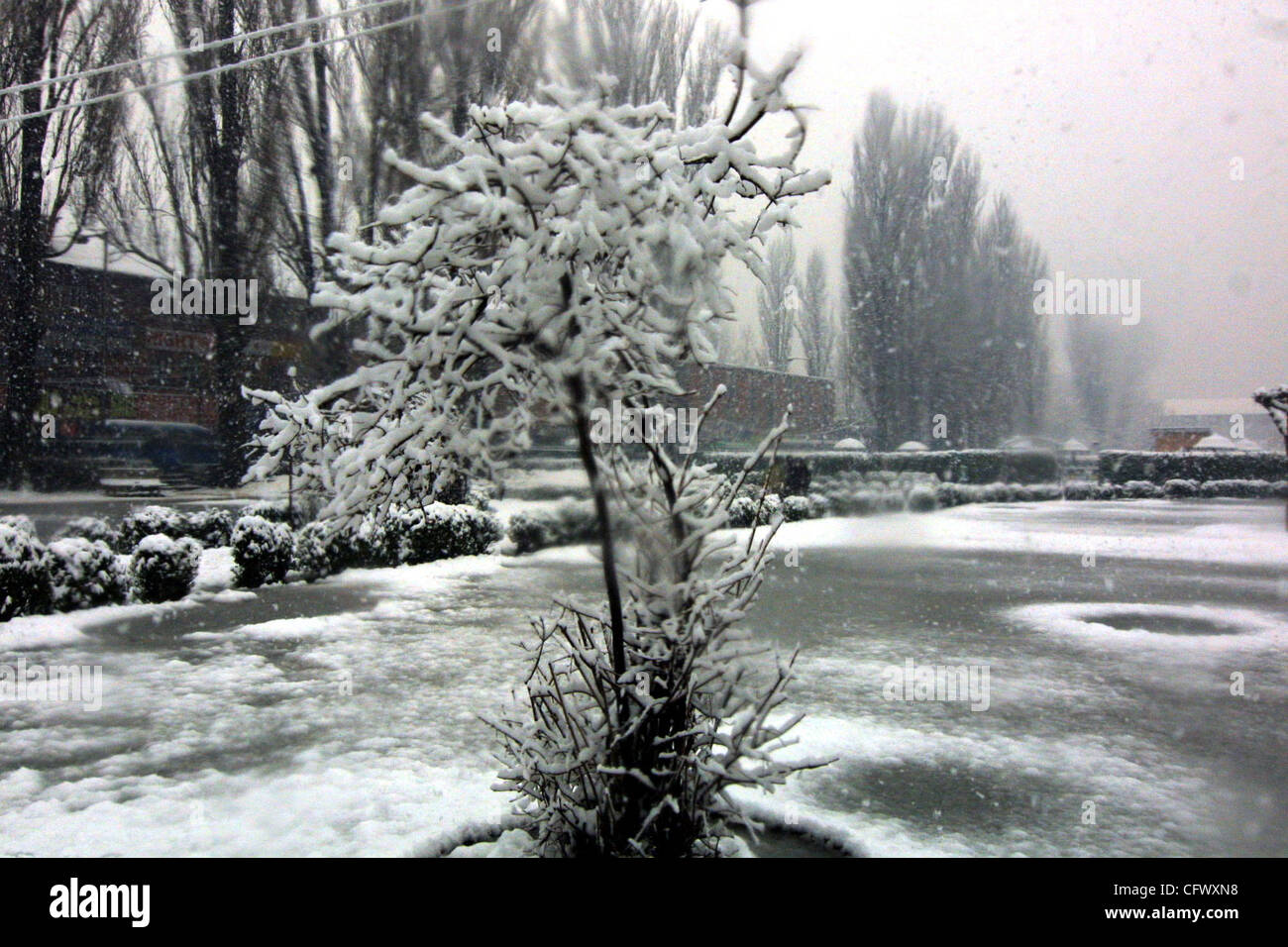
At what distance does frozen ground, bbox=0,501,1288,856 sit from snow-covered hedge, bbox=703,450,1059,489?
37.6 feet

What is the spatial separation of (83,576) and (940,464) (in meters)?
25.6

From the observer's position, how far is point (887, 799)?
4016mm

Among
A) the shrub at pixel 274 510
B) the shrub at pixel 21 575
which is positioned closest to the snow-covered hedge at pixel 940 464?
the shrub at pixel 274 510

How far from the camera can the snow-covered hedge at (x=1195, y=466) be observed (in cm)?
2894

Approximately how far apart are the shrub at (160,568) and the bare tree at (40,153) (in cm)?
1123

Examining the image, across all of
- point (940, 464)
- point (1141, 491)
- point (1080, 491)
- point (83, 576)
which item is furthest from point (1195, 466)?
point (83, 576)

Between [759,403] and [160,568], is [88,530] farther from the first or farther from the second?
[759,403]

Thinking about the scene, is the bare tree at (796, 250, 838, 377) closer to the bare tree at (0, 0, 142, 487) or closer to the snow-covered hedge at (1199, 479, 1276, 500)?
the snow-covered hedge at (1199, 479, 1276, 500)

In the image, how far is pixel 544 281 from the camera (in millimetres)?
2268
